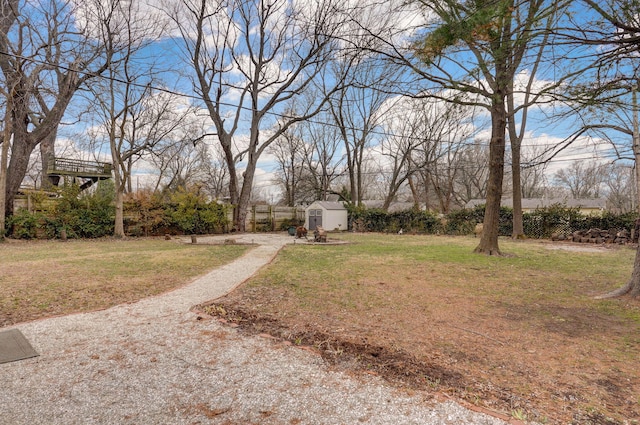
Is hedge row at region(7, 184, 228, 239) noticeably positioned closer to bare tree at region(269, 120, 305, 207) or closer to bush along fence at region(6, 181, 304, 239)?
bush along fence at region(6, 181, 304, 239)

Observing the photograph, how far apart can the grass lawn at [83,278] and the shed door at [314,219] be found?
11293 millimetres

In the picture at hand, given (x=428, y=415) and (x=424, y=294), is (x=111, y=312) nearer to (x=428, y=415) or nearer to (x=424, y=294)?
(x=428, y=415)

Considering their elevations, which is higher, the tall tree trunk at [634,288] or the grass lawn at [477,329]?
the tall tree trunk at [634,288]

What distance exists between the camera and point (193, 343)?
3.12 meters

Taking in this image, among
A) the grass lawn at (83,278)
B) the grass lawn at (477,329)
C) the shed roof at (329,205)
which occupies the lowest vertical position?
the grass lawn at (477,329)

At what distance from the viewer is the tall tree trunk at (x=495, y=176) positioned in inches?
354

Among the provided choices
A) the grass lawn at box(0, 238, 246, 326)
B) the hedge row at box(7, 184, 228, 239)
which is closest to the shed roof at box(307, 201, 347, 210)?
the hedge row at box(7, 184, 228, 239)

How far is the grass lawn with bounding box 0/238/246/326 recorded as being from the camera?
14.3 feet

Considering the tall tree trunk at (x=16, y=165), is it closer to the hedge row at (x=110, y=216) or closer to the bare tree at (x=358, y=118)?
the hedge row at (x=110, y=216)

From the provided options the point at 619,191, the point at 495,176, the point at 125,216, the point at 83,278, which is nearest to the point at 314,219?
the point at 125,216

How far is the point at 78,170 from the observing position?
68.9 feet

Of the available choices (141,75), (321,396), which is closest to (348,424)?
(321,396)

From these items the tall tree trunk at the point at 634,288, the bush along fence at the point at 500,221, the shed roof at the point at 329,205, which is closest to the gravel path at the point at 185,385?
the tall tree trunk at the point at 634,288

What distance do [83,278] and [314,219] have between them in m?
15.3
